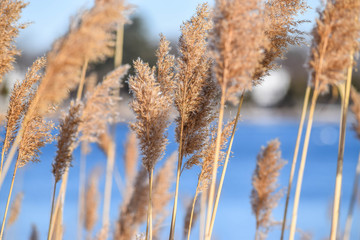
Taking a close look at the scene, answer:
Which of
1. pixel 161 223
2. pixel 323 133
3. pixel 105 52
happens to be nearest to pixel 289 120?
pixel 323 133

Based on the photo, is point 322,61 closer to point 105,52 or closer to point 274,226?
point 105,52

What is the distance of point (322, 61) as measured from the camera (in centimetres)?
163

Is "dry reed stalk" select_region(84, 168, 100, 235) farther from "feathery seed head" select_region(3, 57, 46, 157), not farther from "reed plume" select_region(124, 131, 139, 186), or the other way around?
"feathery seed head" select_region(3, 57, 46, 157)

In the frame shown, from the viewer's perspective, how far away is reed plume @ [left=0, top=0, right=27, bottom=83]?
1.96m

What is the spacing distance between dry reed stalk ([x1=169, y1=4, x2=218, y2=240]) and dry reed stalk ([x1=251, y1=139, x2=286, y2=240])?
692 millimetres

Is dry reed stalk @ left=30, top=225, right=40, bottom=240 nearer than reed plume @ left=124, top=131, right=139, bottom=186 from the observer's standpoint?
Yes

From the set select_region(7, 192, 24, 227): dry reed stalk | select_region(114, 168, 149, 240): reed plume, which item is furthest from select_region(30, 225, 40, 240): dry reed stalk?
select_region(114, 168, 149, 240): reed plume

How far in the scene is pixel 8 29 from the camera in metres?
1.98

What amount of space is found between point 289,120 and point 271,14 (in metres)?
25.5

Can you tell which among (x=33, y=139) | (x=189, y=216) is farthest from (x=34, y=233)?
(x=33, y=139)

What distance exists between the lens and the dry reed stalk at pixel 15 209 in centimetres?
365

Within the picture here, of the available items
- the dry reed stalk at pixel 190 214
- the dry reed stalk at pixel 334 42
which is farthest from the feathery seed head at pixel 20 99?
the dry reed stalk at pixel 190 214

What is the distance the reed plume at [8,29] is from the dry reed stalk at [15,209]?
2014 mm

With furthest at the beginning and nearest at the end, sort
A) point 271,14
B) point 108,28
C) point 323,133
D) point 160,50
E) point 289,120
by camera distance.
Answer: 1. point 289,120
2. point 323,133
3. point 160,50
4. point 271,14
5. point 108,28
